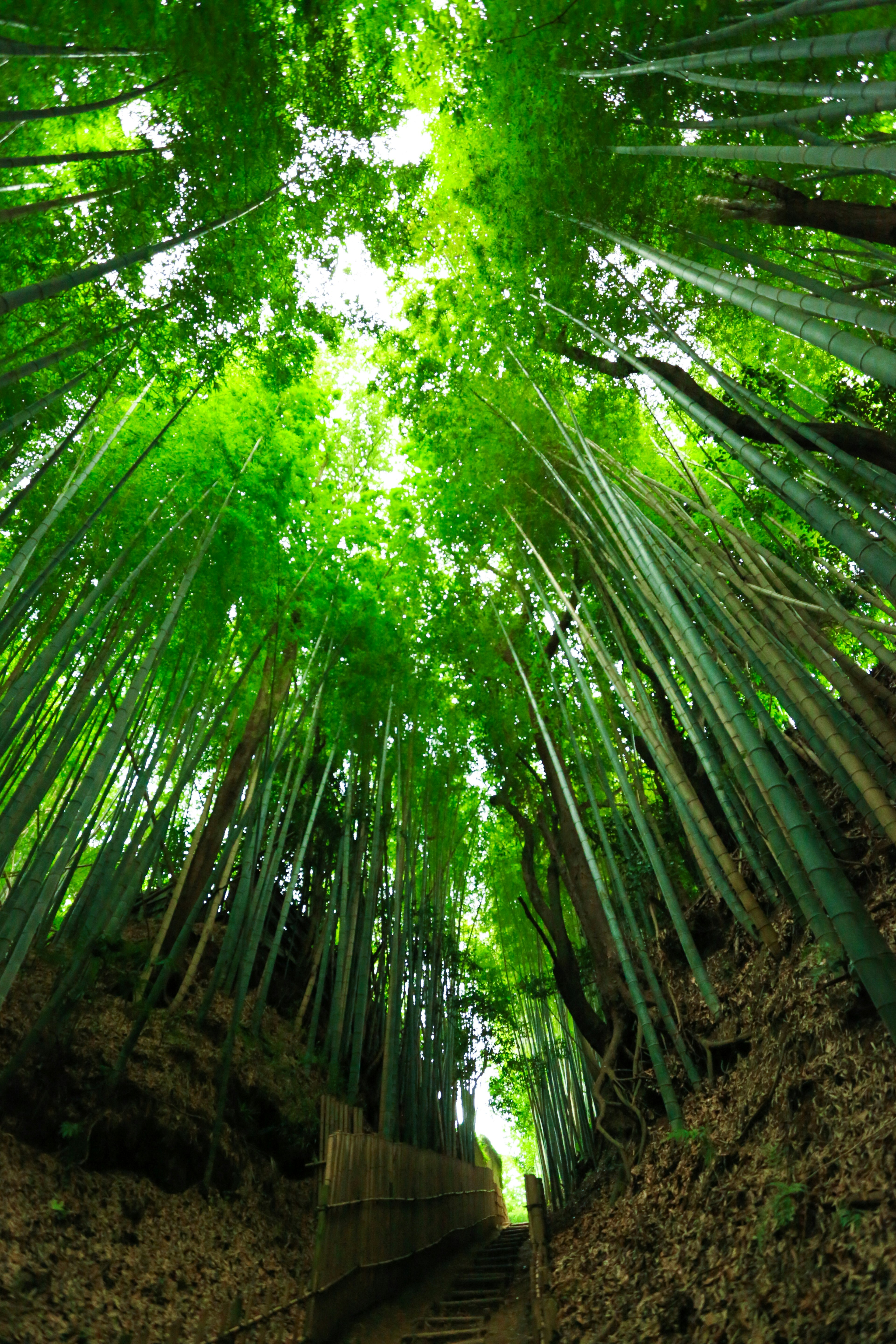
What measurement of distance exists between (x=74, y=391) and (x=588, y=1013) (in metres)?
5.47

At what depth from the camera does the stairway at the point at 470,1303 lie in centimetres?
402

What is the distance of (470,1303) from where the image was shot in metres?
4.76

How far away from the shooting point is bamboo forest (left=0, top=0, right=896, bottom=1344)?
2.64 m

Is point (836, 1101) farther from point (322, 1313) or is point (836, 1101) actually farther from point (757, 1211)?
point (322, 1313)

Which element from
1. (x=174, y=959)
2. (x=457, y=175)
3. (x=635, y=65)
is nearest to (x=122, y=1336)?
(x=174, y=959)

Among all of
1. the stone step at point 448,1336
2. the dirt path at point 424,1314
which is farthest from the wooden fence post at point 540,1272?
the stone step at point 448,1336

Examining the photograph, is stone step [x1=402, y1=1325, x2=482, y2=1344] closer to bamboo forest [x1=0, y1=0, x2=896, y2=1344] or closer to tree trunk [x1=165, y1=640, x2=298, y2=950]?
bamboo forest [x1=0, y1=0, x2=896, y2=1344]

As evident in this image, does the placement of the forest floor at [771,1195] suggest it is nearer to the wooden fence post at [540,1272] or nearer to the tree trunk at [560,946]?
the wooden fence post at [540,1272]

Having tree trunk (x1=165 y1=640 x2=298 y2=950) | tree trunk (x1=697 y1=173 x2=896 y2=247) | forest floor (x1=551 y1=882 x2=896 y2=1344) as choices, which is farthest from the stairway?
tree trunk (x1=697 y1=173 x2=896 y2=247)

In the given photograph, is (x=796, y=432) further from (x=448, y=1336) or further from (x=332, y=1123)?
(x=448, y=1336)

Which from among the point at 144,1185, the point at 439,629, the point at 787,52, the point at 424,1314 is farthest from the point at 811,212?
the point at 424,1314

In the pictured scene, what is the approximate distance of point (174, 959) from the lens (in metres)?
4.95

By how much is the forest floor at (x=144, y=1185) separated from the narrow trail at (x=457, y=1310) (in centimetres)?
52

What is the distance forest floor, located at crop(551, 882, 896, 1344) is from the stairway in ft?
2.42
